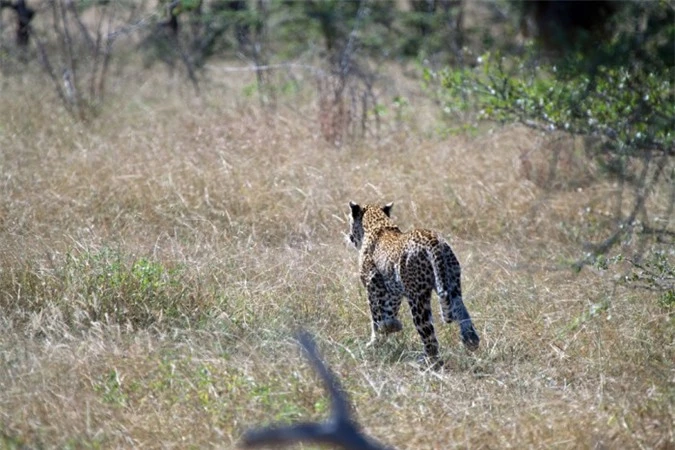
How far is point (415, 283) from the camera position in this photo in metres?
6.60

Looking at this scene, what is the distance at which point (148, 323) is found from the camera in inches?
266

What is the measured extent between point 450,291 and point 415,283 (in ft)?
0.69

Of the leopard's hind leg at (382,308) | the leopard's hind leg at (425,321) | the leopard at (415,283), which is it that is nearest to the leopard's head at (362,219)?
the leopard at (415,283)

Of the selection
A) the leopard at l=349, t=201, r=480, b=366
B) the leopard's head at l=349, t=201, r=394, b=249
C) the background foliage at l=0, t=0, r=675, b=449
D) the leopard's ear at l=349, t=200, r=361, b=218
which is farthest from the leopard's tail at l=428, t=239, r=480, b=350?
the leopard's ear at l=349, t=200, r=361, b=218

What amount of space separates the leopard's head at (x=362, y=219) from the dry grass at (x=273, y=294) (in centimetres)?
31

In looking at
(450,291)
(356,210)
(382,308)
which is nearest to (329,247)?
(356,210)

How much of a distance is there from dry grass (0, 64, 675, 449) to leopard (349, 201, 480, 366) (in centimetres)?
16

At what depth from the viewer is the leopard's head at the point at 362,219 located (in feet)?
24.3

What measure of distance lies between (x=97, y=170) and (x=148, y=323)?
319 centimetres

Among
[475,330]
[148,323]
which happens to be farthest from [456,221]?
[148,323]

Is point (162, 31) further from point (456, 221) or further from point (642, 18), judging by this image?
point (642, 18)

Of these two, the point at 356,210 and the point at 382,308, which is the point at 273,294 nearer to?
the point at 382,308

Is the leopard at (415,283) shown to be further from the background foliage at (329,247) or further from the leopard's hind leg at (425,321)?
the background foliage at (329,247)

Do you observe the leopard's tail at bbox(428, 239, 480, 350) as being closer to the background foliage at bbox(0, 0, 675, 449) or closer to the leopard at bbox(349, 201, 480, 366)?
the leopard at bbox(349, 201, 480, 366)
